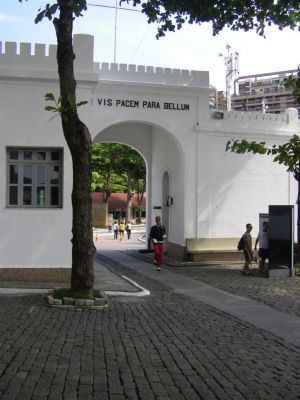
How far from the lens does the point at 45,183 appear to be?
12.7 meters

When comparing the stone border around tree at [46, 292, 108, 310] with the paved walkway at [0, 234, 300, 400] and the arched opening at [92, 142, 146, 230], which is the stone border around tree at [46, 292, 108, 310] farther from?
the arched opening at [92, 142, 146, 230]

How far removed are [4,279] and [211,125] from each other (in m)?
9.64

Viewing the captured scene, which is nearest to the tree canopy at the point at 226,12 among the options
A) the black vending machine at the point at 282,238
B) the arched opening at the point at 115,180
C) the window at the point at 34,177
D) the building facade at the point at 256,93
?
the window at the point at 34,177

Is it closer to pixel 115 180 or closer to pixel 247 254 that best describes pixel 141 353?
pixel 247 254

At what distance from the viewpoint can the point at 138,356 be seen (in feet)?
20.5

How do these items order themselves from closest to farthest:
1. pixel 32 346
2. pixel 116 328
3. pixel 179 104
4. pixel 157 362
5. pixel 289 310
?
1. pixel 157 362
2. pixel 32 346
3. pixel 116 328
4. pixel 289 310
5. pixel 179 104

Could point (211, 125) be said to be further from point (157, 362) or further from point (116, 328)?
point (157, 362)

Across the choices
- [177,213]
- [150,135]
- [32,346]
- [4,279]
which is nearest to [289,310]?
[32,346]

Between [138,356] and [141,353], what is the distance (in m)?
0.16

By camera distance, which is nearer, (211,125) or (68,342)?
(68,342)

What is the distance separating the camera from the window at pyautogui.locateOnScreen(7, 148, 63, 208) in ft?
41.5

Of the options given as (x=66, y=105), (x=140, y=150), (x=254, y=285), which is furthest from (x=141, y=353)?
(x=140, y=150)

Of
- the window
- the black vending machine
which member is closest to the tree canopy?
the window

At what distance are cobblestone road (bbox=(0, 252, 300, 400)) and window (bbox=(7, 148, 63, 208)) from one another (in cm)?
364
